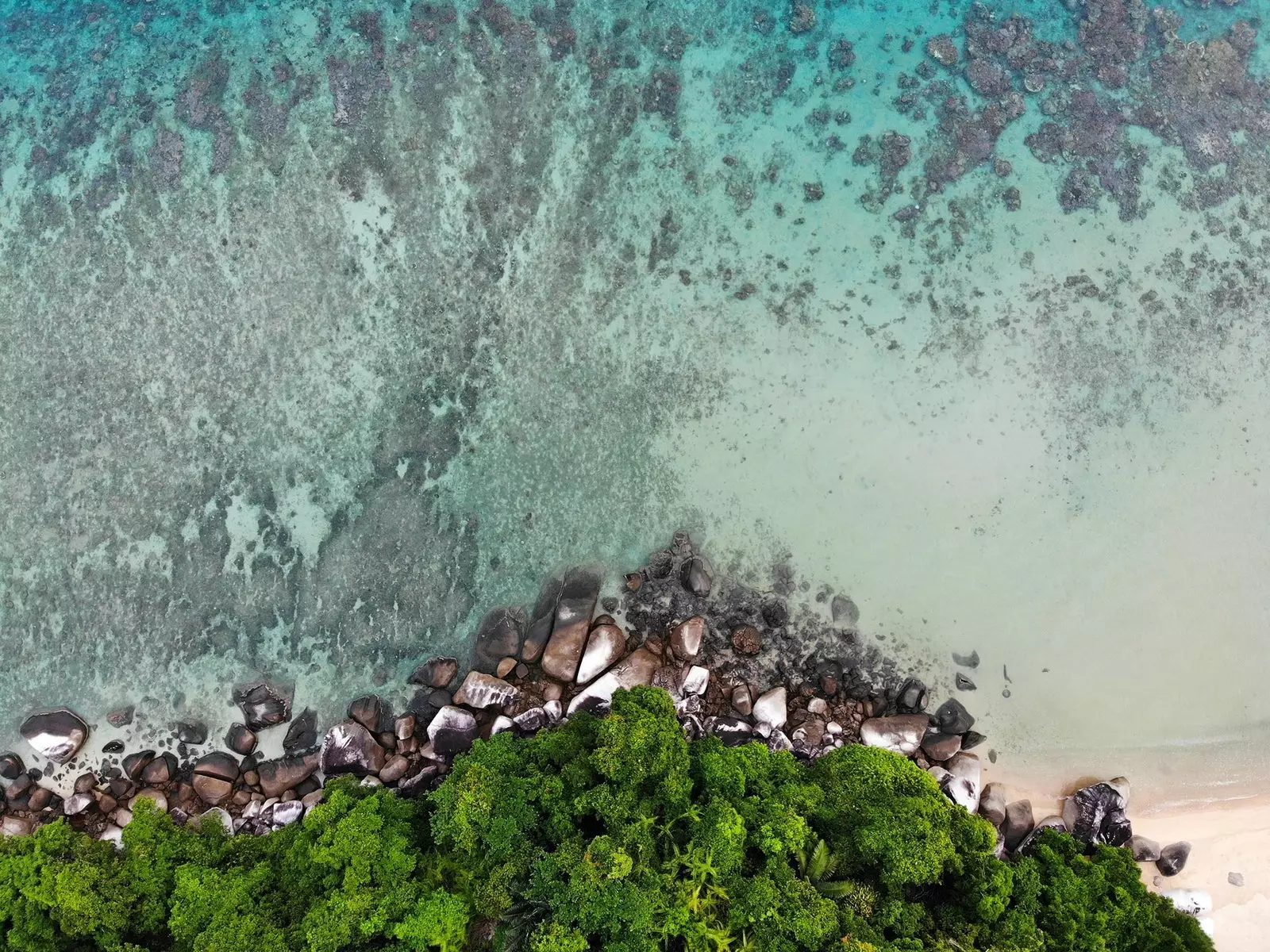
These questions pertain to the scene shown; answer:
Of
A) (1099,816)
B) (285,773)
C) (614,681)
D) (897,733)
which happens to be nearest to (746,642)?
(614,681)

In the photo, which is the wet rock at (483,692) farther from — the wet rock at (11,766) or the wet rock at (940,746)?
the wet rock at (11,766)

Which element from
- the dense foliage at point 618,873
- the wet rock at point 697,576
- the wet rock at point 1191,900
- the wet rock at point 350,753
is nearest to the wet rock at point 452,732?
the wet rock at point 350,753

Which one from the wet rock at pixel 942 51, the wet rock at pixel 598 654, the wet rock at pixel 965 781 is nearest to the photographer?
the wet rock at pixel 965 781

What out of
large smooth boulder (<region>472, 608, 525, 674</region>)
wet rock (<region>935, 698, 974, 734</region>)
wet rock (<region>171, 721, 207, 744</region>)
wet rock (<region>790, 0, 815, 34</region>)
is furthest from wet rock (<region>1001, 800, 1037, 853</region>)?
wet rock (<region>790, 0, 815, 34</region>)

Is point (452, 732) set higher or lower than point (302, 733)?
higher

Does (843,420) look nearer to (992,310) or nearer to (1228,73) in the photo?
(992,310)

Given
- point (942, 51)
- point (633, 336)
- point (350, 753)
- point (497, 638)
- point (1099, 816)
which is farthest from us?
point (942, 51)

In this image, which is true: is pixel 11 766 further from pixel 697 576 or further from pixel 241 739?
pixel 697 576

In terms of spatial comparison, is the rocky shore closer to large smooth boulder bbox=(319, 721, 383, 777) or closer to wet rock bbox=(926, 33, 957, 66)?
large smooth boulder bbox=(319, 721, 383, 777)

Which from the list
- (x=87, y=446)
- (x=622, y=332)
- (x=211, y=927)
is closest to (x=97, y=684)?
(x=87, y=446)
